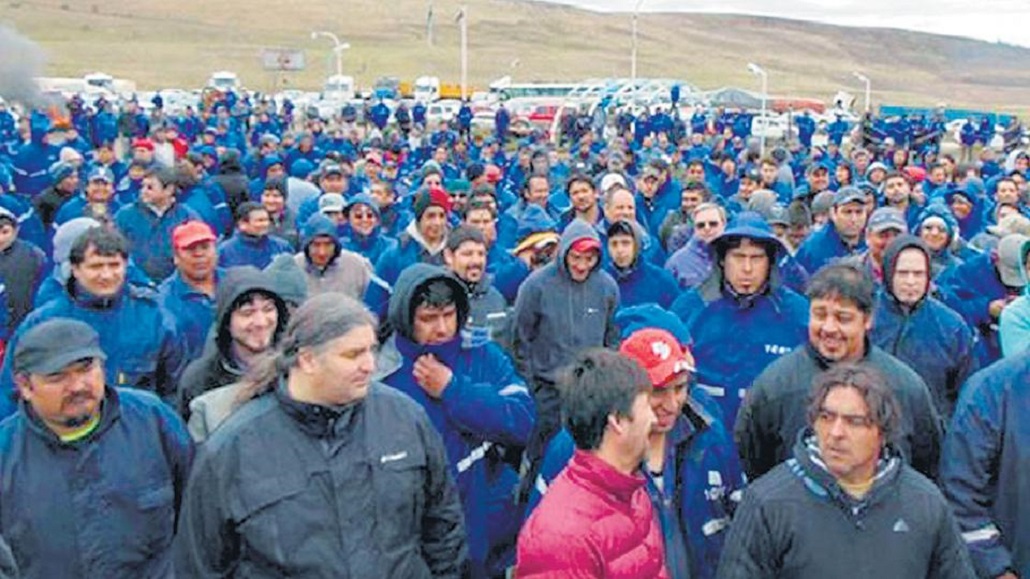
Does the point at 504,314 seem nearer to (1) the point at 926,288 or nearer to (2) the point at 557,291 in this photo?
(2) the point at 557,291

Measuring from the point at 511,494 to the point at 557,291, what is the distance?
1.79 metres

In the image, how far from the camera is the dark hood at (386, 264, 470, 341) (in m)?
4.46

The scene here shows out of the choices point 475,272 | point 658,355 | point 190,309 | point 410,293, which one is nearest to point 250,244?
point 190,309

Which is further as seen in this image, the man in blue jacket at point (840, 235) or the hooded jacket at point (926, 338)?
the man in blue jacket at point (840, 235)

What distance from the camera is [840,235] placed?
8344mm

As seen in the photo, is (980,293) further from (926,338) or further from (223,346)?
(223,346)

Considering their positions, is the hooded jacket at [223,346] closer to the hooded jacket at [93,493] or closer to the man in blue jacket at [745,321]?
the hooded jacket at [93,493]

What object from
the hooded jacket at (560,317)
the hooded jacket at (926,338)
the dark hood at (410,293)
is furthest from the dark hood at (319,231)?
the hooded jacket at (926,338)

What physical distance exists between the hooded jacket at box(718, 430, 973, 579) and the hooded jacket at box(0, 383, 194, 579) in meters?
1.87

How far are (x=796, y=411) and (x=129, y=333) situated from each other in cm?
295

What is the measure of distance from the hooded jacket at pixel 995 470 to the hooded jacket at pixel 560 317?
2661 millimetres

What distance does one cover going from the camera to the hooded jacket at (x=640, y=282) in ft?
23.4

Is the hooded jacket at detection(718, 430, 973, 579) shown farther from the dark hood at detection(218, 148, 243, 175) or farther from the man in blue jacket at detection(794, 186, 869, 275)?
the dark hood at detection(218, 148, 243, 175)

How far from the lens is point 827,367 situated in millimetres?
4324
